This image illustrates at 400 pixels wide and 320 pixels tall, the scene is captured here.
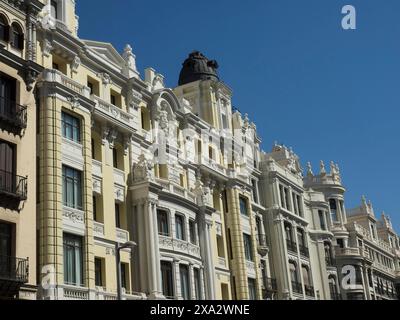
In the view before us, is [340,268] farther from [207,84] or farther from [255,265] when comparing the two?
[207,84]

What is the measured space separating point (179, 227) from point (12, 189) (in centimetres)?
1520

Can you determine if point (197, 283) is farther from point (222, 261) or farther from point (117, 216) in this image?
point (117, 216)

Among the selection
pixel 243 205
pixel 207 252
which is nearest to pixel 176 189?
pixel 207 252

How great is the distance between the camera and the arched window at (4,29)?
3244 cm

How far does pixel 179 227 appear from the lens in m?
42.9

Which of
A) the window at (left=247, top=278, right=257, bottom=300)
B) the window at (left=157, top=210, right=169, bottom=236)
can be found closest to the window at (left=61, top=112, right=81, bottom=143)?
the window at (left=157, top=210, right=169, bottom=236)

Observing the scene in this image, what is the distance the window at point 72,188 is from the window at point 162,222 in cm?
767

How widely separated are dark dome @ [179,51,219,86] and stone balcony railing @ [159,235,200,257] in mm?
19009

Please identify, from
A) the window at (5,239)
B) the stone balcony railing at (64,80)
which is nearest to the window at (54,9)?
the stone balcony railing at (64,80)

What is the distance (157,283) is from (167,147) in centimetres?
1105

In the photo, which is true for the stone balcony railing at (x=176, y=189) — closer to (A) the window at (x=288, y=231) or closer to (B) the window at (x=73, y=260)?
(B) the window at (x=73, y=260)

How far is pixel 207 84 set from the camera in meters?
54.7

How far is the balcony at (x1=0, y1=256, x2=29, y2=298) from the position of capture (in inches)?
1105
